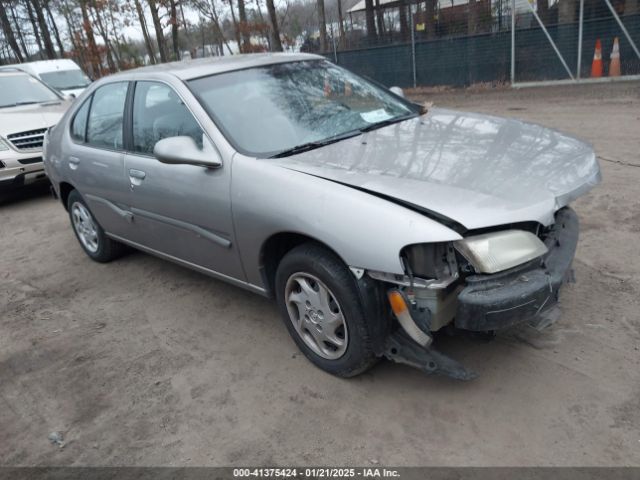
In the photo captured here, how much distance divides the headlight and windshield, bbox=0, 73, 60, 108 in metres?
8.60

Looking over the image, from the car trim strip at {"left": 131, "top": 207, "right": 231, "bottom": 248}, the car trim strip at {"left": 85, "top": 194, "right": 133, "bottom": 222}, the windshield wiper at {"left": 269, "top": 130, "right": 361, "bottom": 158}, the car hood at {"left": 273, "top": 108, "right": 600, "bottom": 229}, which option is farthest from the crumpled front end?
the car trim strip at {"left": 85, "top": 194, "right": 133, "bottom": 222}

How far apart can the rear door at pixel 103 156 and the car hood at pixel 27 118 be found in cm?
356

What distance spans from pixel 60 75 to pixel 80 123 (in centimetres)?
1137

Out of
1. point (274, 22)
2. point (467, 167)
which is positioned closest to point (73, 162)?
point (467, 167)

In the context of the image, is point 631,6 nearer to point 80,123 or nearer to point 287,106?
point 287,106

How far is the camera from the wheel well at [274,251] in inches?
118

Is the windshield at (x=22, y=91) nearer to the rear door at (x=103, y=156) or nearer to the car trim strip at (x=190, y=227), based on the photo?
the rear door at (x=103, y=156)

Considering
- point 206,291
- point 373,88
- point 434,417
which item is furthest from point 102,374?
point 373,88

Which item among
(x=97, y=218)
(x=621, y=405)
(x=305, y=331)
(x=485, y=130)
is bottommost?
(x=621, y=405)

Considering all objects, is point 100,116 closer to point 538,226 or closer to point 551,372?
point 538,226

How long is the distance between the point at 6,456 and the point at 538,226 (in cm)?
290

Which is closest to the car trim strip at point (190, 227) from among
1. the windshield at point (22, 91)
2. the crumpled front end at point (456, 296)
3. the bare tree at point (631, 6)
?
the crumpled front end at point (456, 296)

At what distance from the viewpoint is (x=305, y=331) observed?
3133 millimetres

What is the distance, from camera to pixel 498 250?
241 cm
